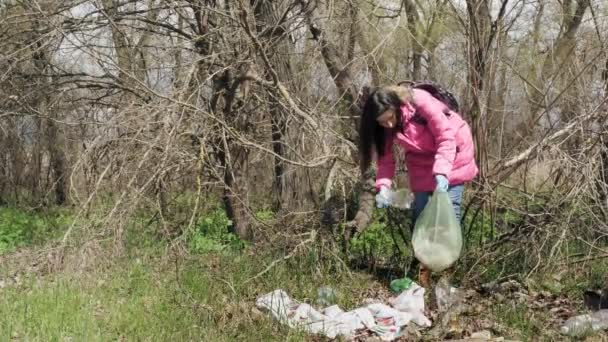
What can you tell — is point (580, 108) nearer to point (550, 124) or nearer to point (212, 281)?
point (550, 124)

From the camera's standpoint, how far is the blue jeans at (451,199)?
4441 millimetres

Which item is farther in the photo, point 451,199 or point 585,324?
point 451,199

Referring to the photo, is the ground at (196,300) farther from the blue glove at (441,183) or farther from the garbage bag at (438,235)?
the blue glove at (441,183)

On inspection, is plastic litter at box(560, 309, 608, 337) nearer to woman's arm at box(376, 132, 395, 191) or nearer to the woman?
the woman

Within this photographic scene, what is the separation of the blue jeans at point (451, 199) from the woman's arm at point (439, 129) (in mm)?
275

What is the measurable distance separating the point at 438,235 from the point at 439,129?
64cm

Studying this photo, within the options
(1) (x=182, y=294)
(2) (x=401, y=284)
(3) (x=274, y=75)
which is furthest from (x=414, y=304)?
(3) (x=274, y=75)

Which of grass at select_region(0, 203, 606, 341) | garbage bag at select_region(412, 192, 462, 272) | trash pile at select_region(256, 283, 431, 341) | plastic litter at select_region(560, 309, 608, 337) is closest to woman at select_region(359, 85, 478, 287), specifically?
garbage bag at select_region(412, 192, 462, 272)

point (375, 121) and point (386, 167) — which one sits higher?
point (375, 121)

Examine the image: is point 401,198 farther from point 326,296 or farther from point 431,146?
point 326,296

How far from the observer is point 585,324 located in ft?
12.3

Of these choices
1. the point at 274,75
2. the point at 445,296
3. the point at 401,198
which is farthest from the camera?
the point at 274,75

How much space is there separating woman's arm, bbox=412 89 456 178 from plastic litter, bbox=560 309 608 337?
107 centimetres

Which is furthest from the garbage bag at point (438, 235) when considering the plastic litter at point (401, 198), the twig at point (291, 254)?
the twig at point (291, 254)
